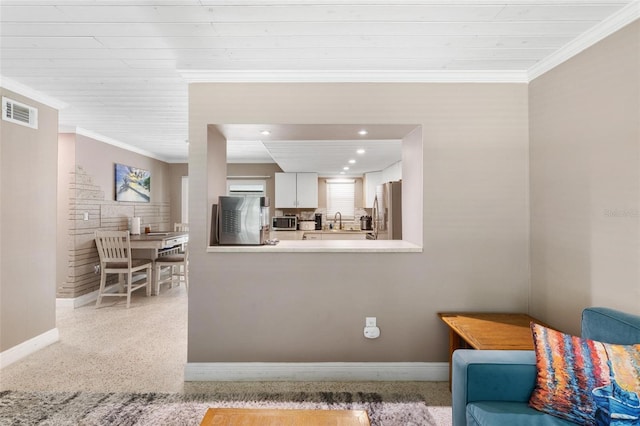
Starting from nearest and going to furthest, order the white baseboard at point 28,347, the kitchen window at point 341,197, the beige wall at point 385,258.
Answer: the beige wall at point 385,258 → the white baseboard at point 28,347 → the kitchen window at point 341,197

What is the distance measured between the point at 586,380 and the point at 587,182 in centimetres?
122

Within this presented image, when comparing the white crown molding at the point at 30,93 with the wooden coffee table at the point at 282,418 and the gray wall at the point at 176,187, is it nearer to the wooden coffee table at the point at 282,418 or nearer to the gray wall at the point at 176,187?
the wooden coffee table at the point at 282,418

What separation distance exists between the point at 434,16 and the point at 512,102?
1189 millimetres

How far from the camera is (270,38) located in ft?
6.66

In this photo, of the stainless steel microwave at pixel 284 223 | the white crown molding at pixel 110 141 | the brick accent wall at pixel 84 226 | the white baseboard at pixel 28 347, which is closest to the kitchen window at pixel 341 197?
the stainless steel microwave at pixel 284 223

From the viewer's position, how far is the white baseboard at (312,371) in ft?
8.23

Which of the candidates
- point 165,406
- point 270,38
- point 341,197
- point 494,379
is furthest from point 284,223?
point 494,379

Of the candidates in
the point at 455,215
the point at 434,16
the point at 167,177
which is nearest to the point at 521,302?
the point at 455,215

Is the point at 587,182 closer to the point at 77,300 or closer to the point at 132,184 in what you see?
the point at 77,300

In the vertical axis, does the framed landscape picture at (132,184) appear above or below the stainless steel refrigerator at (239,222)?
above

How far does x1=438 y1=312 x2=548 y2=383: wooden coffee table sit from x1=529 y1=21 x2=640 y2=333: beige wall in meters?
0.25

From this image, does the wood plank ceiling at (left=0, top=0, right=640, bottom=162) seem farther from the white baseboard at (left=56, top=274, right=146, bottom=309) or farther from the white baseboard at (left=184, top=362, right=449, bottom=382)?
the white baseboard at (left=56, top=274, right=146, bottom=309)

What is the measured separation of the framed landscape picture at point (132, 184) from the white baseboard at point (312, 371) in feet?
13.2

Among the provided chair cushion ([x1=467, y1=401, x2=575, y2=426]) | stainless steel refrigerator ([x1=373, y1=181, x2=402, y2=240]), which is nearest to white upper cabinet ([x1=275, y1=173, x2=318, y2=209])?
stainless steel refrigerator ([x1=373, y1=181, x2=402, y2=240])
